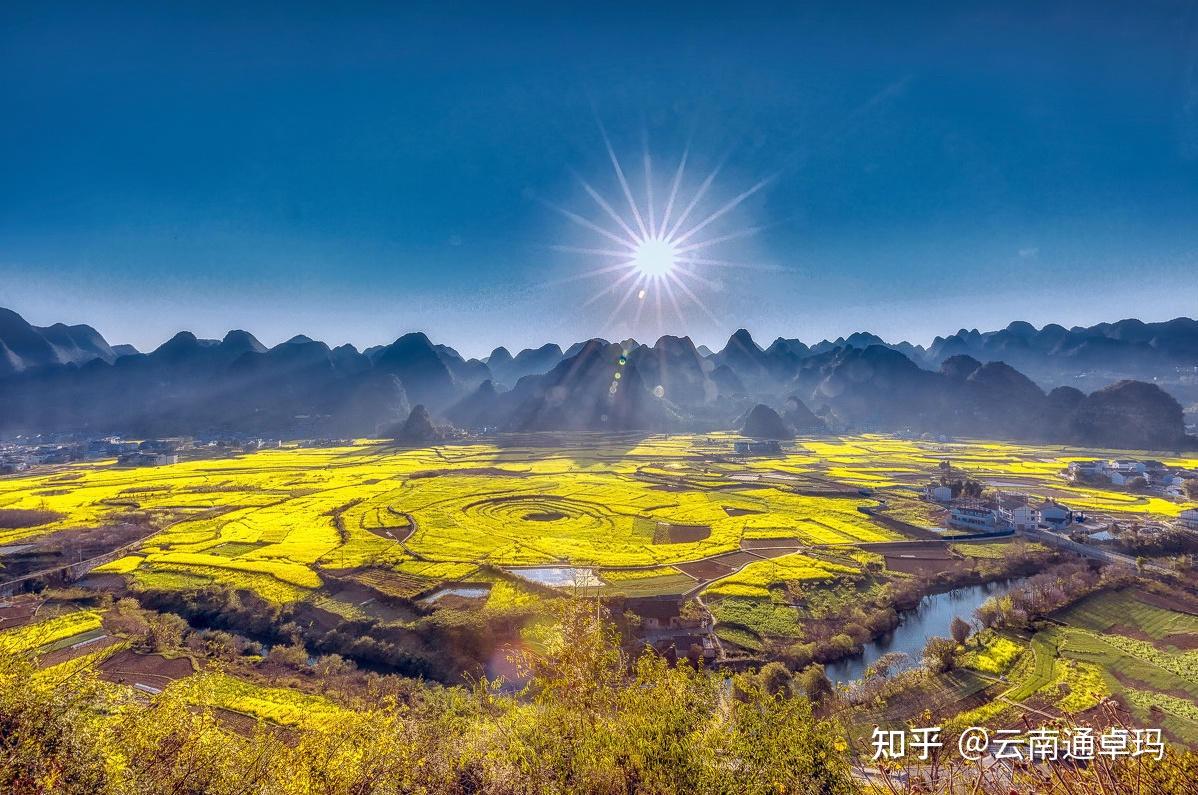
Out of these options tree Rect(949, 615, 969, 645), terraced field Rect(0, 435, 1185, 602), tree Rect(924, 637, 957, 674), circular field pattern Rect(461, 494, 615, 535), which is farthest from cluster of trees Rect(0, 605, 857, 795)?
circular field pattern Rect(461, 494, 615, 535)

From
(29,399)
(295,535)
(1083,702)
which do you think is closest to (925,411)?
(1083,702)

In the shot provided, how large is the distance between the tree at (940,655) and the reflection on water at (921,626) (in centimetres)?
132

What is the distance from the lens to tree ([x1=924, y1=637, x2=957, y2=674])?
2402 cm

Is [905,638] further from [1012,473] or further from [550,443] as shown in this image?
[550,443]

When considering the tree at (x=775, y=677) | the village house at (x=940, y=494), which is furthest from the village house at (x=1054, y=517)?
the tree at (x=775, y=677)

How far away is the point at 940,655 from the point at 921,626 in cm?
701

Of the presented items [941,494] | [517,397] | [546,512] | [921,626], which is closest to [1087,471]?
[941,494]

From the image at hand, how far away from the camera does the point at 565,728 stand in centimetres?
1137

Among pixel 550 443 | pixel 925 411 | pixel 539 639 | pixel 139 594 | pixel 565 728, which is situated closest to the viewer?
pixel 565 728

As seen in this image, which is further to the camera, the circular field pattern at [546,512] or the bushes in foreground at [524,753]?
the circular field pattern at [546,512]

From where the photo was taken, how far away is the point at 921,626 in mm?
30625

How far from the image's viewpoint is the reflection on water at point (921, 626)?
26047mm

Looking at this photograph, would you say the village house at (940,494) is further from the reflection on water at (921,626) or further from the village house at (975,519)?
the reflection on water at (921,626)

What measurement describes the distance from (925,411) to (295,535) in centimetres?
18287
